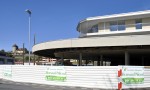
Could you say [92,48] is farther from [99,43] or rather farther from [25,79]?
[25,79]

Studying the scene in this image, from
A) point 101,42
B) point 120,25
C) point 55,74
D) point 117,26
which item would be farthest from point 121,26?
point 55,74

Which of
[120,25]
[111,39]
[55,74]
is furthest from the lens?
[120,25]

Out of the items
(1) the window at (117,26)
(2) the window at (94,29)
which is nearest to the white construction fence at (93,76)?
(1) the window at (117,26)

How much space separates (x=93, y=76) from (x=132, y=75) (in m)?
2.86

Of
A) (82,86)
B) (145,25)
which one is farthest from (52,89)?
(145,25)

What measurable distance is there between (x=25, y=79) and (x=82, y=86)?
768 cm

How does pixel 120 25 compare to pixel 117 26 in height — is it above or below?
above

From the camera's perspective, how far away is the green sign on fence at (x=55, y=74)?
24.3m

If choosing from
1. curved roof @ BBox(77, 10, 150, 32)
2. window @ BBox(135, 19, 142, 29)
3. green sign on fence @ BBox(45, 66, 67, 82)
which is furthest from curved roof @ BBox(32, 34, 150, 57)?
window @ BBox(135, 19, 142, 29)

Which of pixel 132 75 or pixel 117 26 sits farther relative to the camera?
pixel 117 26

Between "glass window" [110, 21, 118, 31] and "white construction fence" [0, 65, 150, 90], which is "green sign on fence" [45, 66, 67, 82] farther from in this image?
"glass window" [110, 21, 118, 31]

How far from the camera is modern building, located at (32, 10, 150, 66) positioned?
29.7 meters

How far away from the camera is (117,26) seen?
3969 centimetres

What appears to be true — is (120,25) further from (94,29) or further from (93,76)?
(93,76)
